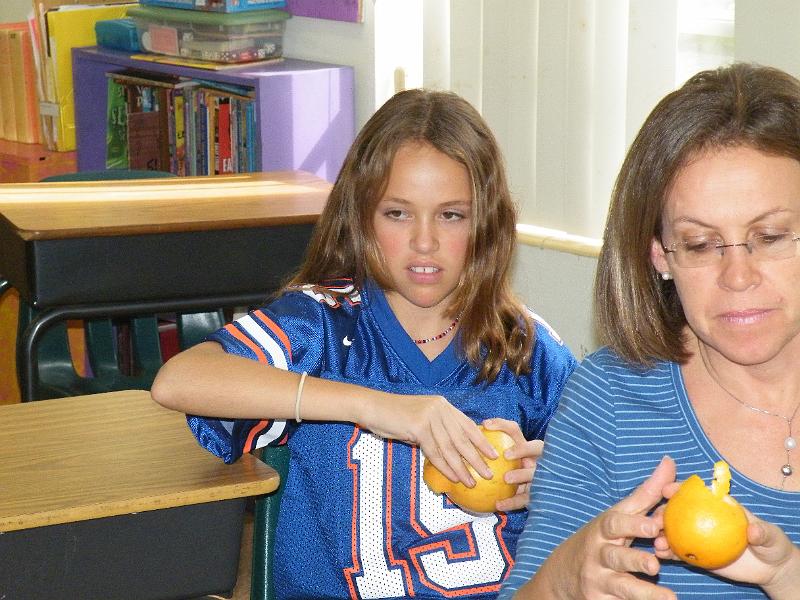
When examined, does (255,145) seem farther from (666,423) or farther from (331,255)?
(666,423)

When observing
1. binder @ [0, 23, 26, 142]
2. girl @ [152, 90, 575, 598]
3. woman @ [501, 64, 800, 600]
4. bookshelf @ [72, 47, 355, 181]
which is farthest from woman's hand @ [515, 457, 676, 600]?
binder @ [0, 23, 26, 142]

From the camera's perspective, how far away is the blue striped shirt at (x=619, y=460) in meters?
1.36

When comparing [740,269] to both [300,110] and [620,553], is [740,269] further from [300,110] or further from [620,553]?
[300,110]

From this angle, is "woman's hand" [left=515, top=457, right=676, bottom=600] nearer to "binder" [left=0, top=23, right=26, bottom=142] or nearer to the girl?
the girl

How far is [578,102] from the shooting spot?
3.21m

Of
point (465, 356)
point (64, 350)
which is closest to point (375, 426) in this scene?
point (465, 356)

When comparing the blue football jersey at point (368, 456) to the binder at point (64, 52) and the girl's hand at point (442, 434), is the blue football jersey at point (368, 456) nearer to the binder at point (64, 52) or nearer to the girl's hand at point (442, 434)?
the girl's hand at point (442, 434)

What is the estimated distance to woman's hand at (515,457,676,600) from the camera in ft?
3.73

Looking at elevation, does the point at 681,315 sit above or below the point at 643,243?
below

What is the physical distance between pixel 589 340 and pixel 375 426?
1.61 metres

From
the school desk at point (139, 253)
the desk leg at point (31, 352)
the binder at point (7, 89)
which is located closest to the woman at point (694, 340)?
the school desk at point (139, 253)

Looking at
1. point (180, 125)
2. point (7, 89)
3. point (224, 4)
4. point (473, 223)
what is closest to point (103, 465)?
point (473, 223)

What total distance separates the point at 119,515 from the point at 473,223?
733 millimetres

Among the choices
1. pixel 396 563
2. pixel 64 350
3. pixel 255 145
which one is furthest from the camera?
pixel 255 145
